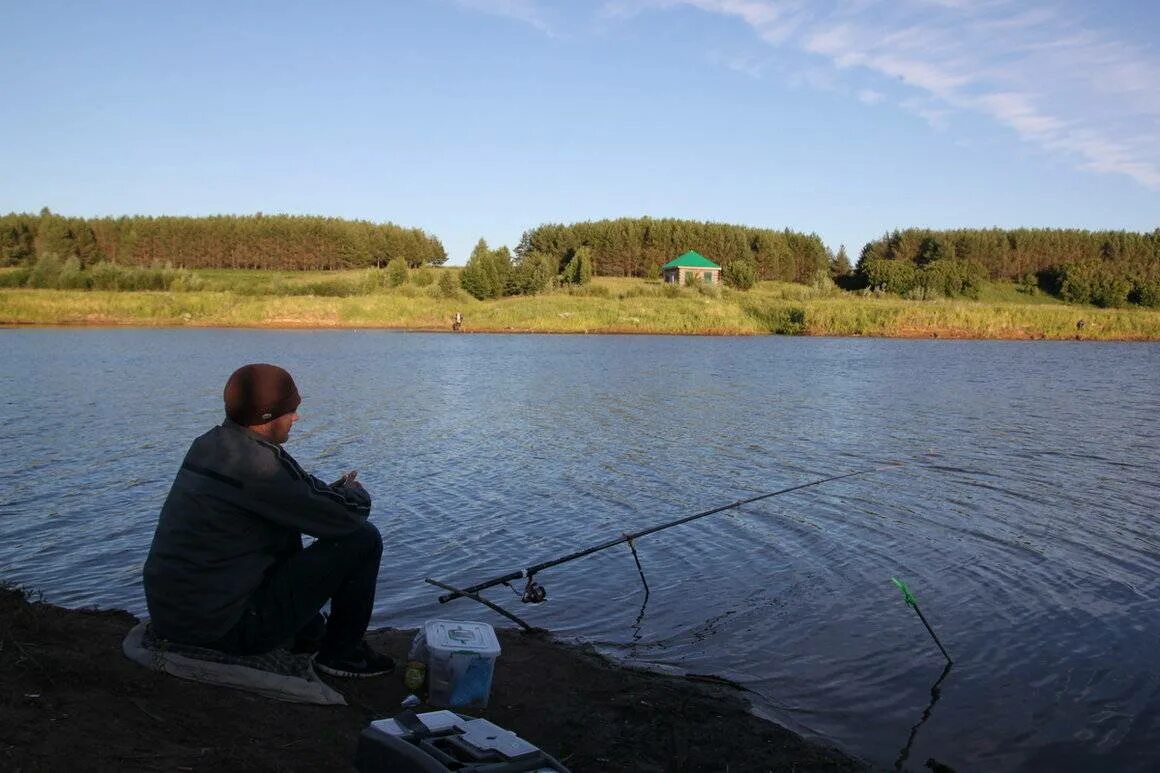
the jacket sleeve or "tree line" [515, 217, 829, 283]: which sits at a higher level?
"tree line" [515, 217, 829, 283]

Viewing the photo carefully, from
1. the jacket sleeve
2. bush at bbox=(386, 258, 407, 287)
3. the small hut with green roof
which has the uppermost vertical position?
the small hut with green roof

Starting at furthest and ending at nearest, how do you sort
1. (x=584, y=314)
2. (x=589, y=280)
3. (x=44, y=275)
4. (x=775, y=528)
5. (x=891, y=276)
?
(x=891, y=276) < (x=589, y=280) < (x=44, y=275) < (x=584, y=314) < (x=775, y=528)

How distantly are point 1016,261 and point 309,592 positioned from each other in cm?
11137

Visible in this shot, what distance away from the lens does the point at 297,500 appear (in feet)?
14.3

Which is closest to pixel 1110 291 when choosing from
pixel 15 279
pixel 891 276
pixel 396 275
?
pixel 891 276

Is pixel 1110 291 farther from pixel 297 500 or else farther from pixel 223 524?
pixel 223 524

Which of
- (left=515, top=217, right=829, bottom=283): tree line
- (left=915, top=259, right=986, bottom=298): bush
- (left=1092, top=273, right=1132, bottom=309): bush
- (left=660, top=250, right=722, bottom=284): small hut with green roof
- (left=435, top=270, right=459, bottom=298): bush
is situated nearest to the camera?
(left=435, top=270, right=459, bottom=298): bush

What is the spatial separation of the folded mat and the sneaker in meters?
0.26

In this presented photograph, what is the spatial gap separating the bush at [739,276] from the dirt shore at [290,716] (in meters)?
88.3

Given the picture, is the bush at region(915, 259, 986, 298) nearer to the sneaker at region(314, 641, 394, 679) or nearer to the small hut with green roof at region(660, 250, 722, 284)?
the small hut with green roof at region(660, 250, 722, 284)

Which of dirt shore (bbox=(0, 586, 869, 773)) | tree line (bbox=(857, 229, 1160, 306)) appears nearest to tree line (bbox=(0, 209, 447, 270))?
tree line (bbox=(857, 229, 1160, 306))

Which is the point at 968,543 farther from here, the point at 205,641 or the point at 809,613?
the point at 205,641

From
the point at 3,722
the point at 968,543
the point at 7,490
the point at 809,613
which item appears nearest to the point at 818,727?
the point at 809,613

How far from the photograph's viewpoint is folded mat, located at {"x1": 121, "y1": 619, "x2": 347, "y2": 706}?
4.43 m
